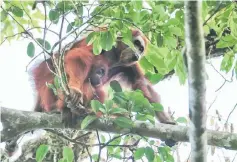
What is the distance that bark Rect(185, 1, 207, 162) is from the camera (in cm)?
91

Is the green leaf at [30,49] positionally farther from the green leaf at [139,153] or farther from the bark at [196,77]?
the bark at [196,77]

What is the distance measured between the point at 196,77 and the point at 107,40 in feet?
1.93

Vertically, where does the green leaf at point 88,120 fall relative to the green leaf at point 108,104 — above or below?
below

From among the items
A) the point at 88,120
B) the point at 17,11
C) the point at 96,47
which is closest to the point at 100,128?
the point at 88,120

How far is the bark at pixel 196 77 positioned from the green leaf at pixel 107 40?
1.80 feet

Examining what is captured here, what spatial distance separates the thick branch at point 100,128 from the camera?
1389 millimetres

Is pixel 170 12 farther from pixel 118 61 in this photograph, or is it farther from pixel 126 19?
pixel 118 61

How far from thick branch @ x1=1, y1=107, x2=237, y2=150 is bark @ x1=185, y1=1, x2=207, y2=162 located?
1.27 ft

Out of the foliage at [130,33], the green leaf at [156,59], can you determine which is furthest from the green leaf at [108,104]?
the green leaf at [156,59]

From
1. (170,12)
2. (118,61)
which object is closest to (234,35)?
(170,12)

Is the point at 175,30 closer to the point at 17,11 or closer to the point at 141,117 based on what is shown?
the point at 141,117

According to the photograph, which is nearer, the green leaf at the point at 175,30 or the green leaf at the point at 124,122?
the green leaf at the point at 124,122

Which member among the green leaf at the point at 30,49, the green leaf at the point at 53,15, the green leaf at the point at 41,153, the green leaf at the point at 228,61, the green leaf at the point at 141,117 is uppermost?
the green leaf at the point at 53,15

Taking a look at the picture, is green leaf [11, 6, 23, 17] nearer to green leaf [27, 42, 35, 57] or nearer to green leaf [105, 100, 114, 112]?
green leaf [27, 42, 35, 57]
